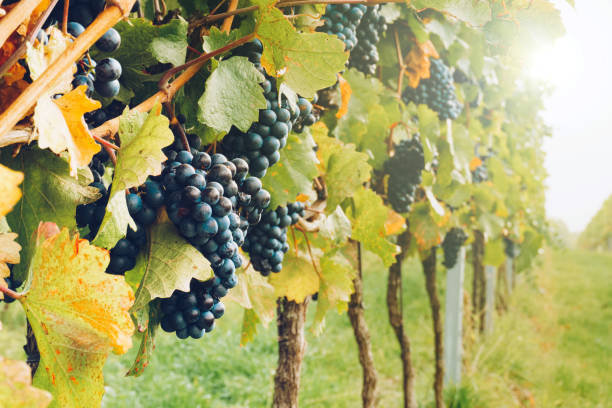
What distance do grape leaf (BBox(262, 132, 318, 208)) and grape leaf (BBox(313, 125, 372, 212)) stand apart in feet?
0.91

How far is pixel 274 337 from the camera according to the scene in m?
5.70

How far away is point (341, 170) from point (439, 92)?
3.13 ft

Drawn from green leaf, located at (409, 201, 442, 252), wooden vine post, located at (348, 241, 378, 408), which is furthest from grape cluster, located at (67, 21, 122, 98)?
green leaf, located at (409, 201, 442, 252)

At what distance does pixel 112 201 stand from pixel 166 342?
5.23m

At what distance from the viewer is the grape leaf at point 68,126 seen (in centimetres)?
52

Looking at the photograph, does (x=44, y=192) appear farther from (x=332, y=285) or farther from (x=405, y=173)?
(x=405, y=173)

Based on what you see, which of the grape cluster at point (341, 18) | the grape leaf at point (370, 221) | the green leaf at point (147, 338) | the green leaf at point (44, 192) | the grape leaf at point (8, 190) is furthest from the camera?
the grape leaf at point (370, 221)

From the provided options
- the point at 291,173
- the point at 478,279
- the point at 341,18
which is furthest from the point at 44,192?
the point at 478,279

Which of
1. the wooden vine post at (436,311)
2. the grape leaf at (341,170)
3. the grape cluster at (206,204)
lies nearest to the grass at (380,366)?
the wooden vine post at (436,311)

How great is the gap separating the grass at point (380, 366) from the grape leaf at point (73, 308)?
344 cm

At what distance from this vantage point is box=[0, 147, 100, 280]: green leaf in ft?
2.06

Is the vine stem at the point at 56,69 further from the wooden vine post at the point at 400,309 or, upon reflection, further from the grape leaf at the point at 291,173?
the wooden vine post at the point at 400,309

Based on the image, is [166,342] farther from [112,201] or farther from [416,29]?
[112,201]

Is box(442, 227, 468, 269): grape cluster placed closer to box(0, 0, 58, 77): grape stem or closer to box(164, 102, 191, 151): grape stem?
box(164, 102, 191, 151): grape stem
